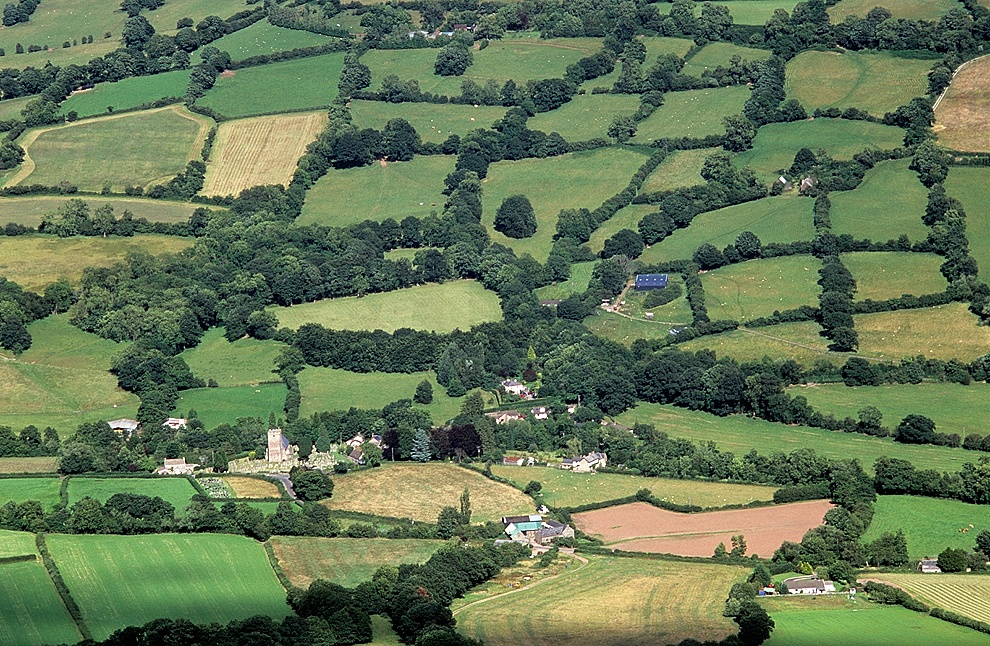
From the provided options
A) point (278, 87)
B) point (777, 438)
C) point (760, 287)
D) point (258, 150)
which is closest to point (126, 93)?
point (278, 87)

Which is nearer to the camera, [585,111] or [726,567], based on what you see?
[726,567]

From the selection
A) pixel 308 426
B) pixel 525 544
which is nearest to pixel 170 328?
pixel 308 426

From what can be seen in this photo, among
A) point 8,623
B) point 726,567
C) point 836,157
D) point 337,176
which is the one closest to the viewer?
point 8,623

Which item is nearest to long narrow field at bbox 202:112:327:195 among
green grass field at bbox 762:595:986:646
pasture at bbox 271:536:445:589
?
pasture at bbox 271:536:445:589

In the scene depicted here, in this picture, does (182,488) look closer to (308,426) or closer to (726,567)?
(308,426)

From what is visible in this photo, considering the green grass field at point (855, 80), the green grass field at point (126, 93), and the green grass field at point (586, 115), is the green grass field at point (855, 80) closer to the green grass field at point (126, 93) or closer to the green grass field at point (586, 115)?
the green grass field at point (586, 115)

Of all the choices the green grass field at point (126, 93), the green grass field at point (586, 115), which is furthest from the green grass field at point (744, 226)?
the green grass field at point (126, 93)
